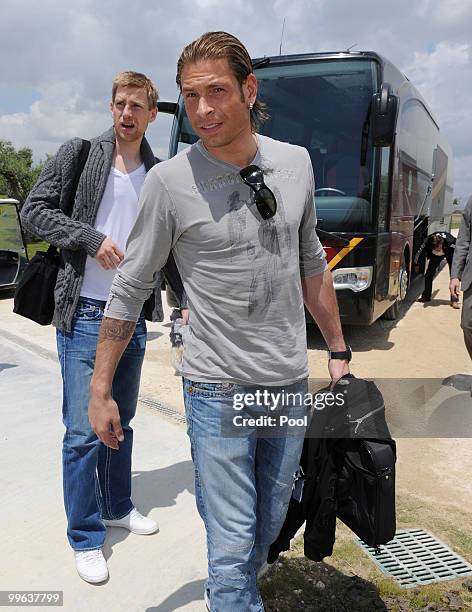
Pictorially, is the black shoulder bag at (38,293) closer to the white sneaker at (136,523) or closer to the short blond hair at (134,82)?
the short blond hair at (134,82)

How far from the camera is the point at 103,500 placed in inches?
117

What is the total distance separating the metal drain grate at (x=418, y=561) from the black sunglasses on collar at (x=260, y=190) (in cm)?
176

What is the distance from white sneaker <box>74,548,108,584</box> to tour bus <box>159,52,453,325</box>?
456cm

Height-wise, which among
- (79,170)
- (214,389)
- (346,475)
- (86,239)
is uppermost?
(79,170)

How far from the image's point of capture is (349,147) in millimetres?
6797

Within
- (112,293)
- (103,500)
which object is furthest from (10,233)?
(112,293)

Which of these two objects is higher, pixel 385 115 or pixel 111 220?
pixel 385 115

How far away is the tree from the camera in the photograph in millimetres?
30016

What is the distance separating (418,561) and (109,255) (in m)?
2.01

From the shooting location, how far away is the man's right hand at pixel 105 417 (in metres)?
1.88

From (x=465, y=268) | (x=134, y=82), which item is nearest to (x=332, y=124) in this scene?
(x=465, y=268)

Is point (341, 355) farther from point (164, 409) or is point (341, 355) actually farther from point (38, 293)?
point (164, 409)

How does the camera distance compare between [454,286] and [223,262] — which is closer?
[223,262]

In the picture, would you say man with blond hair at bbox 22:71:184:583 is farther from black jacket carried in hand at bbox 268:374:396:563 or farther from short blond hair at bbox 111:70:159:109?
black jacket carried in hand at bbox 268:374:396:563
